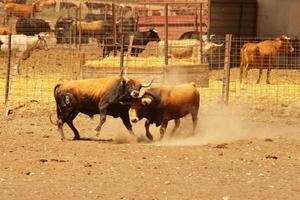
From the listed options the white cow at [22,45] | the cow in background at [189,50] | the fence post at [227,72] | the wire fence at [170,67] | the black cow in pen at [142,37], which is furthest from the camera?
the black cow in pen at [142,37]

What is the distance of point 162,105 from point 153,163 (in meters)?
2.76

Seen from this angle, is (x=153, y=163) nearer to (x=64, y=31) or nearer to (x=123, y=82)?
(x=123, y=82)

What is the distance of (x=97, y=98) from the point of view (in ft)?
41.3

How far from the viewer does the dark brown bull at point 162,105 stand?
1250 cm

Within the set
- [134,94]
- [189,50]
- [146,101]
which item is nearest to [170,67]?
[189,50]

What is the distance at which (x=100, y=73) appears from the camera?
19.0 m

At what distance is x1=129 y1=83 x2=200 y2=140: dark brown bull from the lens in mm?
12500

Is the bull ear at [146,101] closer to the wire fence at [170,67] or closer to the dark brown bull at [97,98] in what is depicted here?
the dark brown bull at [97,98]

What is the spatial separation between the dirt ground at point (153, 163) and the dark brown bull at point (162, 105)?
1.29 ft

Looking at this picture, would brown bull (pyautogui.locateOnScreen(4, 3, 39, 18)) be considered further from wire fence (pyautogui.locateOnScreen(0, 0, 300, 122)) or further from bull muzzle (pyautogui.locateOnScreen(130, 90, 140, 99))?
bull muzzle (pyautogui.locateOnScreen(130, 90, 140, 99))

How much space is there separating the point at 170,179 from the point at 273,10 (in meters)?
18.9

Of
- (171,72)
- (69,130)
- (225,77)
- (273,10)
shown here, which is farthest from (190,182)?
(273,10)

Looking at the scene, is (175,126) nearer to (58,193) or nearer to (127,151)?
(127,151)

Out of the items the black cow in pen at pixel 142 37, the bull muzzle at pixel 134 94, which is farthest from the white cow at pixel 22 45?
the bull muzzle at pixel 134 94
